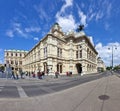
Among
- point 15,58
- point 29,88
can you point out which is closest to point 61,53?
point 29,88

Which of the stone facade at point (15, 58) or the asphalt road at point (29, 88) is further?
the stone facade at point (15, 58)

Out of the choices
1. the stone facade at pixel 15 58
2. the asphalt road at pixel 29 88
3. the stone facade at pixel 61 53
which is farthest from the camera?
the stone facade at pixel 15 58

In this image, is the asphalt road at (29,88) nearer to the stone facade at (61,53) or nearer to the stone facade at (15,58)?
the stone facade at (61,53)

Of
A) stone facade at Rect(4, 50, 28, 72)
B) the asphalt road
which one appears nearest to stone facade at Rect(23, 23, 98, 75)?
the asphalt road

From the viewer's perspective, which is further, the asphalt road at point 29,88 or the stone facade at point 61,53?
the stone facade at point 61,53

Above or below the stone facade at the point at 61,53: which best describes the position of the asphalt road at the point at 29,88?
below

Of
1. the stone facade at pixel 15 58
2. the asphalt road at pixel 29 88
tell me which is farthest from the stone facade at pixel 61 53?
the stone facade at pixel 15 58

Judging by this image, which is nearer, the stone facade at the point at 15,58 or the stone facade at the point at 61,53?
the stone facade at the point at 61,53

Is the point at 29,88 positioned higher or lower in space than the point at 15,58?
lower

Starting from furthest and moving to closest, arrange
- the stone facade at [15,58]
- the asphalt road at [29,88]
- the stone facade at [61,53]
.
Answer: the stone facade at [15,58] → the stone facade at [61,53] → the asphalt road at [29,88]

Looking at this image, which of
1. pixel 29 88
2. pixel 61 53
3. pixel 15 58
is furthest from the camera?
pixel 15 58

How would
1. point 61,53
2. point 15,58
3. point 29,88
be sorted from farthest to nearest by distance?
point 15,58 < point 61,53 < point 29,88

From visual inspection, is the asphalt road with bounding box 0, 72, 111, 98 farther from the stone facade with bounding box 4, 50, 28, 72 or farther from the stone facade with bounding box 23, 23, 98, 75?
the stone facade with bounding box 4, 50, 28, 72

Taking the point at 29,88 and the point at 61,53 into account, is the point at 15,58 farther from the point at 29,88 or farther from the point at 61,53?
the point at 29,88
